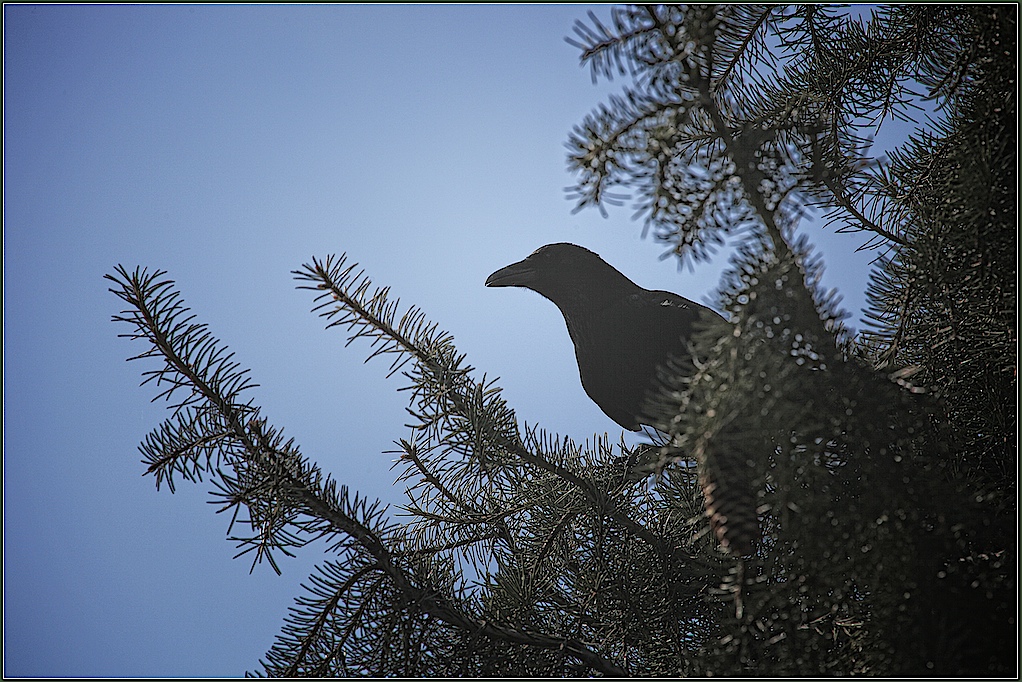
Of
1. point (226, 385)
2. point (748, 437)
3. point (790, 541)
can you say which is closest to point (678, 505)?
point (790, 541)

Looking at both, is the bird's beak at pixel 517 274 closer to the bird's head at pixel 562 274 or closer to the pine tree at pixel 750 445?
the bird's head at pixel 562 274

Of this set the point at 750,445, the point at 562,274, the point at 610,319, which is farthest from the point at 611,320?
the point at 750,445

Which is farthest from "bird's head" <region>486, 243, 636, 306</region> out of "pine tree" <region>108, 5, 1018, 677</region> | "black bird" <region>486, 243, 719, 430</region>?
"pine tree" <region>108, 5, 1018, 677</region>

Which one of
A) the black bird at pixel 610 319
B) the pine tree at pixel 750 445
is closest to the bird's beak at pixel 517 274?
the black bird at pixel 610 319

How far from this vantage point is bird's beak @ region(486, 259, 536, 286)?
1.07m

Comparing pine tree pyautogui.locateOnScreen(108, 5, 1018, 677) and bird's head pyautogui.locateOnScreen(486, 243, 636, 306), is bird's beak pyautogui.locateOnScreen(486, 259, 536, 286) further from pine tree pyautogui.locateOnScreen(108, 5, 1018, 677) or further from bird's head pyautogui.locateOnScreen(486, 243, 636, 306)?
pine tree pyautogui.locateOnScreen(108, 5, 1018, 677)

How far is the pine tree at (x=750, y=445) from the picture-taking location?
1.34 feet

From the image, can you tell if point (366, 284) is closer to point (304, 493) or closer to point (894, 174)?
point (304, 493)

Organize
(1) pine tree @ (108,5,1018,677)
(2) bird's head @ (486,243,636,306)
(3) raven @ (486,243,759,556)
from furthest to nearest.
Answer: (2) bird's head @ (486,243,636,306) < (3) raven @ (486,243,759,556) < (1) pine tree @ (108,5,1018,677)

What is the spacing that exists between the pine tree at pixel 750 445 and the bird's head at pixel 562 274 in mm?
309

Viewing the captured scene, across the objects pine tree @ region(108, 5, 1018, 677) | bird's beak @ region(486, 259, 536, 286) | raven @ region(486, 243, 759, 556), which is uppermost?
bird's beak @ region(486, 259, 536, 286)

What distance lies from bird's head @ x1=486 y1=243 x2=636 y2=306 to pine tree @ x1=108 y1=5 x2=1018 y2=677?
0.31m

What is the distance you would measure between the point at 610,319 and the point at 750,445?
59cm

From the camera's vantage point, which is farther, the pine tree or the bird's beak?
the bird's beak
